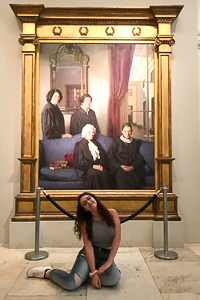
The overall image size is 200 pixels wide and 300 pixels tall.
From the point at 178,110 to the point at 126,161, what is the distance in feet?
4.46

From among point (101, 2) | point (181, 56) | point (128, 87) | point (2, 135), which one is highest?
point (101, 2)

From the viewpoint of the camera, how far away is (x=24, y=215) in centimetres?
469

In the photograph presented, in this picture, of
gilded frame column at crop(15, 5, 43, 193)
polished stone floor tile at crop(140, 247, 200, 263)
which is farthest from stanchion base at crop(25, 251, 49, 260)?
polished stone floor tile at crop(140, 247, 200, 263)

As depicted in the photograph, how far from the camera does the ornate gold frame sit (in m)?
4.74

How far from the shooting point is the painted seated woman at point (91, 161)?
482 centimetres

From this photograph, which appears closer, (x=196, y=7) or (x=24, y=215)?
(x=24, y=215)

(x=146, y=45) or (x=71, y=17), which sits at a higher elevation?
(x=71, y=17)

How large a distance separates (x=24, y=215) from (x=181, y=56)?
4.05m

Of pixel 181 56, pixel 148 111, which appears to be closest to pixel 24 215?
pixel 148 111

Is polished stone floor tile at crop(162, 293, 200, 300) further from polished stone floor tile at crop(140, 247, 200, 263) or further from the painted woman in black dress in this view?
the painted woman in black dress

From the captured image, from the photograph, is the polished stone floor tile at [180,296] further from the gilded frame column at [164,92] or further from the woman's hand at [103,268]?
the gilded frame column at [164,92]

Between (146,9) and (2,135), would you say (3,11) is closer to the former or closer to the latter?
(2,135)

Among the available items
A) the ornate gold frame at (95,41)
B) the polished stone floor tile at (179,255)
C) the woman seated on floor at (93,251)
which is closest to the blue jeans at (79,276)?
the woman seated on floor at (93,251)

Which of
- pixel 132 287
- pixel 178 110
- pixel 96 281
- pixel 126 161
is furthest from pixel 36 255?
pixel 178 110
